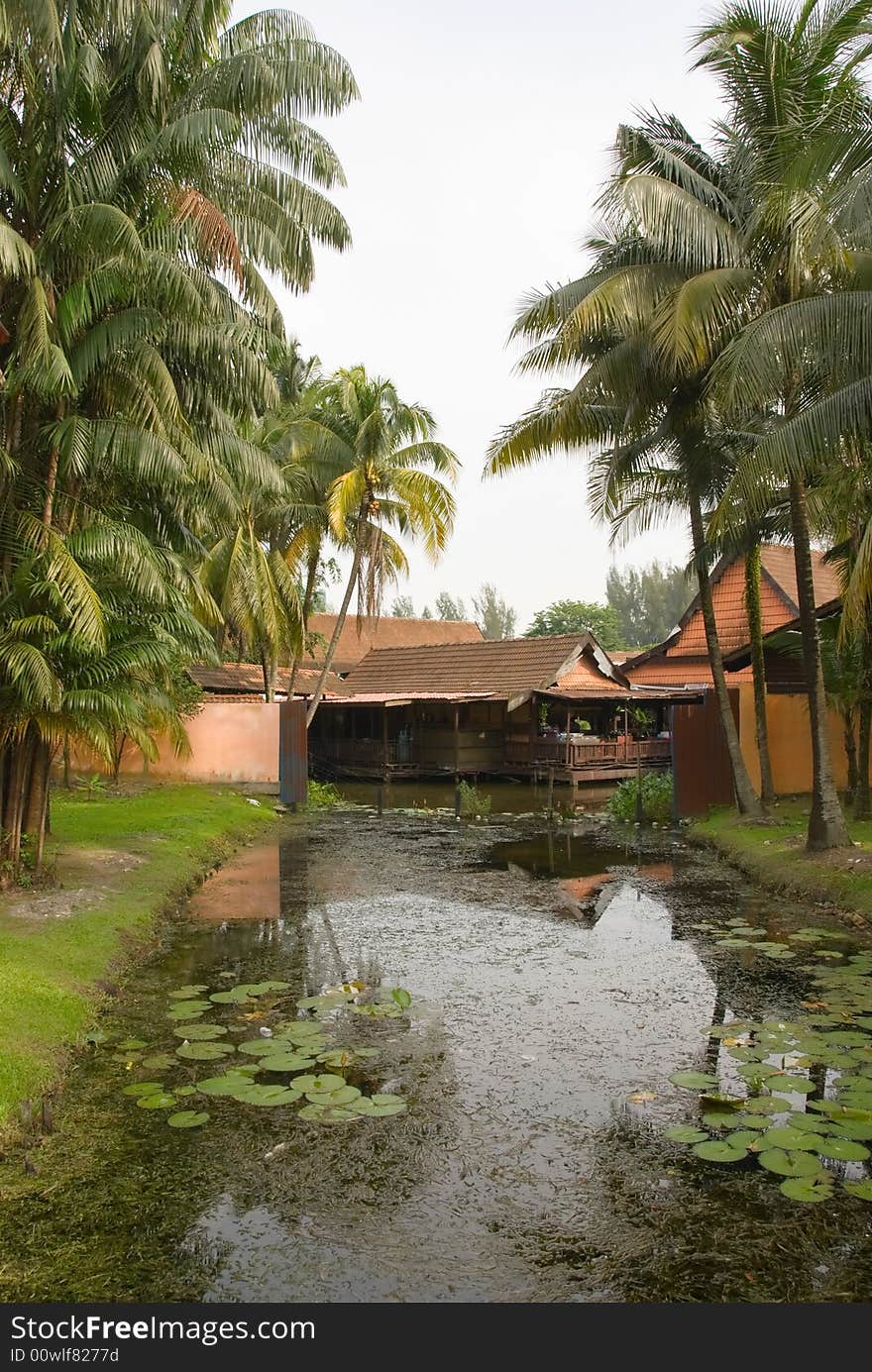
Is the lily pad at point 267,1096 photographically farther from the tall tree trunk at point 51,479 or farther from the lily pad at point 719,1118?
the tall tree trunk at point 51,479

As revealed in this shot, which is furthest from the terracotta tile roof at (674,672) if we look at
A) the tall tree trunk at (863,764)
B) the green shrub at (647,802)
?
the tall tree trunk at (863,764)

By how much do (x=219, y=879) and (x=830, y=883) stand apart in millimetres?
7245

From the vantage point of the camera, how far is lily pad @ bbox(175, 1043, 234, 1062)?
21.0ft

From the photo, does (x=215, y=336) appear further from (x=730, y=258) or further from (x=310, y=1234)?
(x=310, y=1234)

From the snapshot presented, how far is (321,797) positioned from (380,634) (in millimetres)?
21045

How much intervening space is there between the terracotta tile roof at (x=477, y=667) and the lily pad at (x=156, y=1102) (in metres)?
21.8

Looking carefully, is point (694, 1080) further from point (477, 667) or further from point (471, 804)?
point (477, 667)

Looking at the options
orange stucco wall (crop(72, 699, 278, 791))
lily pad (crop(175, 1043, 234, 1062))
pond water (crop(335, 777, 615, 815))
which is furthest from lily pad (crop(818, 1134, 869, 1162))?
orange stucco wall (crop(72, 699, 278, 791))

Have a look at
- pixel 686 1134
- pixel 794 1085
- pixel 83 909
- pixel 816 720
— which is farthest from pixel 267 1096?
pixel 816 720

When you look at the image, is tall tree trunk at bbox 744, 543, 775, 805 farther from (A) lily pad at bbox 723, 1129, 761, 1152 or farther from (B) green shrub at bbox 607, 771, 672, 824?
(A) lily pad at bbox 723, 1129, 761, 1152

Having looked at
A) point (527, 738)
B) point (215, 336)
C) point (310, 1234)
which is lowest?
point (310, 1234)

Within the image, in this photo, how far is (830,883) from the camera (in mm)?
10984

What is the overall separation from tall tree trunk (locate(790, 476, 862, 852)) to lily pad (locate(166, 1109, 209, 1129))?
29.3 ft

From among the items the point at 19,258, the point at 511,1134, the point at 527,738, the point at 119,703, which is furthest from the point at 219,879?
the point at 527,738
